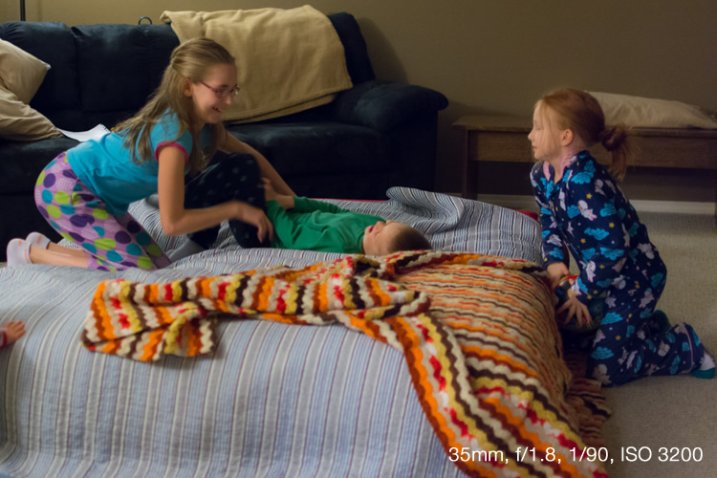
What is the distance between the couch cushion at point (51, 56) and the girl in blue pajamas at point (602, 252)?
229 centimetres

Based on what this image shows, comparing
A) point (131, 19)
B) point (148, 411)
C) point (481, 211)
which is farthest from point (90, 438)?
point (131, 19)

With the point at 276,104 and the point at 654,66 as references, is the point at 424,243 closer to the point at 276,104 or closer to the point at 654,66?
the point at 276,104

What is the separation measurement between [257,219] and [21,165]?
1269mm

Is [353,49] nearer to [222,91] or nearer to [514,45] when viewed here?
[514,45]

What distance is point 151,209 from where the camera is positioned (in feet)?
9.45

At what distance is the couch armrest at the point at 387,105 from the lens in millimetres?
3785

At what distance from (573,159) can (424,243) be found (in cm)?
45

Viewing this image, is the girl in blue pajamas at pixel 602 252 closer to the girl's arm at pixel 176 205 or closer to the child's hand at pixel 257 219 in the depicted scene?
the child's hand at pixel 257 219

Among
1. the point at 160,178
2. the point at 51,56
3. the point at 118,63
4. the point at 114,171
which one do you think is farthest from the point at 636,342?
the point at 51,56

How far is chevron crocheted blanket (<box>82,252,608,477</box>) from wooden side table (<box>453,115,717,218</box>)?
2.00m

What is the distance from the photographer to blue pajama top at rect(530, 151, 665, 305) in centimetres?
221

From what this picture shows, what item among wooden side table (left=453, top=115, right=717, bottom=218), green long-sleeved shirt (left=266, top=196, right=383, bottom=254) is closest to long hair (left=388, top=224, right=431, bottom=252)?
green long-sleeved shirt (left=266, top=196, right=383, bottom=254)

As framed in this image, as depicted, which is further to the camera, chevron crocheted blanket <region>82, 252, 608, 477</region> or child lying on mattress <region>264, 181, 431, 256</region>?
child lying on mattress <region>264, 181, 431, 256</region>

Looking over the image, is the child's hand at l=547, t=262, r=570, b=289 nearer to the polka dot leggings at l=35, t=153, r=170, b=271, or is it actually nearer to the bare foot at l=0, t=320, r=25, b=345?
the polka dot leggings at l=35, t=153, r=170, b=271
